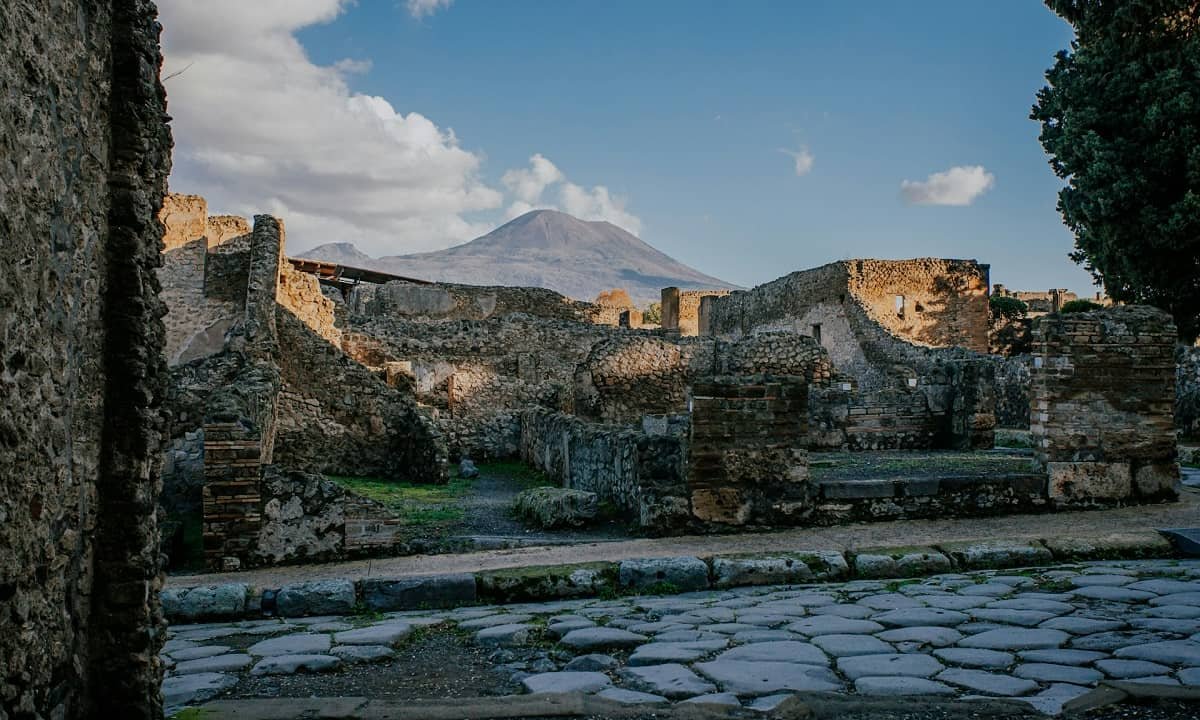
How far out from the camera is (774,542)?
270 inches

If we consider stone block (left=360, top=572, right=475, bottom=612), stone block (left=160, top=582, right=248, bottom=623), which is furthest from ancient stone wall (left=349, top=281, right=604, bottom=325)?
stone block (left=160, top=582, right=248, bottom=623)

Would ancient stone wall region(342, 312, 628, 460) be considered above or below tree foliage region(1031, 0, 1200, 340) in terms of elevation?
below

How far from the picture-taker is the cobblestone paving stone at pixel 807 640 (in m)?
3.49

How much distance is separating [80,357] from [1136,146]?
20455 millimetres

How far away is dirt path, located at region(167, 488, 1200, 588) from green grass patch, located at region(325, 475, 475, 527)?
1607 mm

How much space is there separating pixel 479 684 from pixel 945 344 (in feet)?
99.3

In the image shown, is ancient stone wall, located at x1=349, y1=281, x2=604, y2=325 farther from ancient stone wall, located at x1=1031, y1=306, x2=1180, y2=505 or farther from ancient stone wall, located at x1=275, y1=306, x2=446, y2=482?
ancient stone wall, located at x1=1031, y1=306, x2=1180, y2=505

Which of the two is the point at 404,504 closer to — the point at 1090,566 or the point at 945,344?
the point at 1090,566

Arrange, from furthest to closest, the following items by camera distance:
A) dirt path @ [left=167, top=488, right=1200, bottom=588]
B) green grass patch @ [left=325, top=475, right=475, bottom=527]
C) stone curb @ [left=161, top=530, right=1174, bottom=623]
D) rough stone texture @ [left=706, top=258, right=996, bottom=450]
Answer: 1. rough stone texture @ [left=706, top=258, right=996, bottom=450]
2. green grass patch @ [left=325, top=475, right=475, bottom=527]
3. dirt path @ [left=167, top=488, right=1200, bottom=588]
4. stone curb @ [left=161, top=530, right=1174, bottom=623]

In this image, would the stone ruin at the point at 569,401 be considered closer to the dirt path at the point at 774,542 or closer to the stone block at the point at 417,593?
the dirt path at the point at 774,542

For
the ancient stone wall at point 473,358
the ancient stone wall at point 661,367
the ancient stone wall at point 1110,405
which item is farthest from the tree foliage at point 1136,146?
the ancient stone wall at point 1110,405

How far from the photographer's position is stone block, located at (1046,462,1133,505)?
26.1 feet

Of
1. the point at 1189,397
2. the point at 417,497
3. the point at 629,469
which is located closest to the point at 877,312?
the point at 1189,397

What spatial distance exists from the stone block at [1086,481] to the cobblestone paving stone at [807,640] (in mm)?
2160
